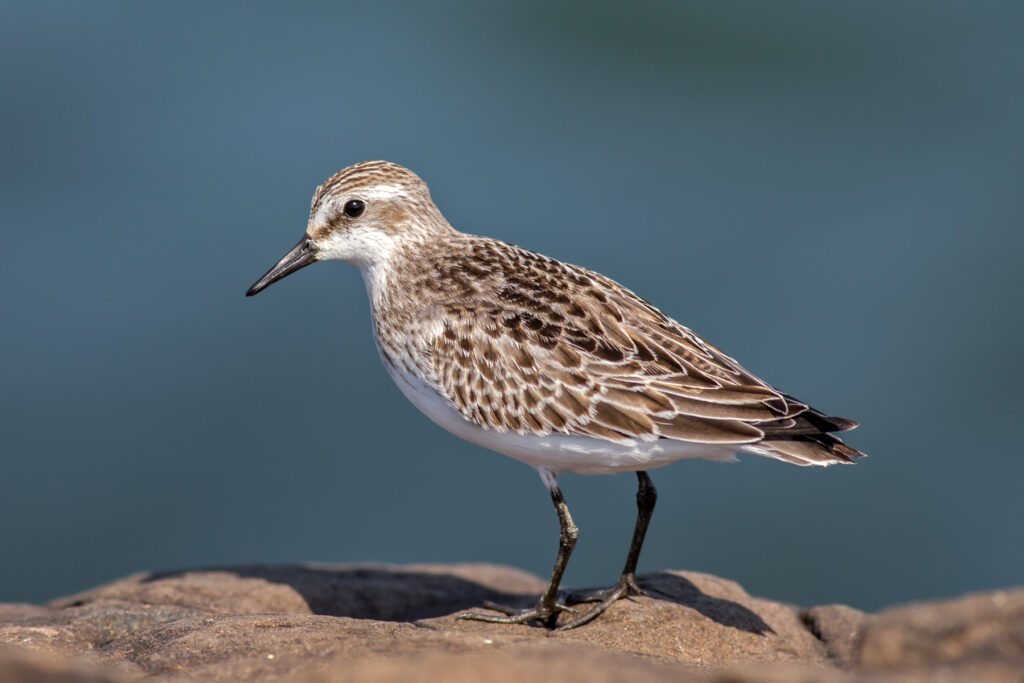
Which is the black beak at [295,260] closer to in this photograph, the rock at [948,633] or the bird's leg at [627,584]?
the bird's leg at [627,584]

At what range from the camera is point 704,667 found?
5.95 meters

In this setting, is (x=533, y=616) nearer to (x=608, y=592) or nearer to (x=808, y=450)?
(x=608, y=592)

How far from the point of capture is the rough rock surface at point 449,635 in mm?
3758

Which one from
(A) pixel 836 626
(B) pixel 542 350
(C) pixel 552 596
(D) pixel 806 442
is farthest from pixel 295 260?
(A) pixel 836 626

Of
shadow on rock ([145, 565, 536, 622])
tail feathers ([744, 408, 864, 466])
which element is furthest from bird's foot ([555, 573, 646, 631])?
tail feathers ([744, 408, 864, 466])

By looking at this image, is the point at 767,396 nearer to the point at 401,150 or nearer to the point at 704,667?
the point at 704,667

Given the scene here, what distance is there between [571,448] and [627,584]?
1184 millimetres

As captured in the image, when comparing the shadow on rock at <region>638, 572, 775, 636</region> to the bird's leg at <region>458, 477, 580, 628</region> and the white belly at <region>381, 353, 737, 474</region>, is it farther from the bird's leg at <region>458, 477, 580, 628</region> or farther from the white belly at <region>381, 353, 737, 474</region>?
the white belly at <region>381, 353, 737, 474</region>

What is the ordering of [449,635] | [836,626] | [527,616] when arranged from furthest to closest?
1. [836,626]
2. [527,616]
3. [449,635]

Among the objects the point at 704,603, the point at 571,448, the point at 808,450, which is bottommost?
the point at 704,603

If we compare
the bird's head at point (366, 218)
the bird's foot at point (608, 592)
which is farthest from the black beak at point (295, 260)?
the bird's foot at point (608, 592)

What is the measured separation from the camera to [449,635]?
17.2ft

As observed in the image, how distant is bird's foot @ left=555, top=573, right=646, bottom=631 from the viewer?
23.1ft

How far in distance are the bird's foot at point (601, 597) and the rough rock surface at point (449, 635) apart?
97mm
